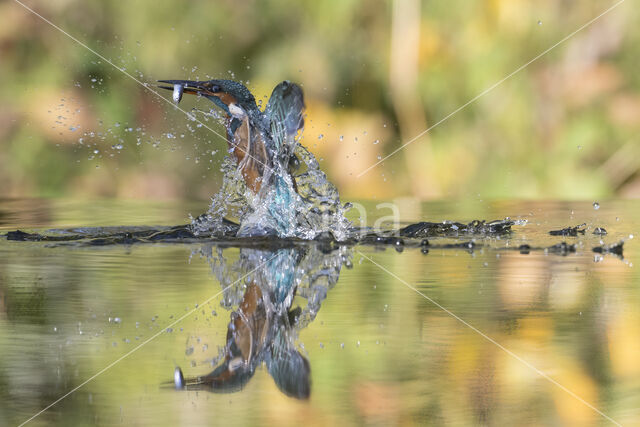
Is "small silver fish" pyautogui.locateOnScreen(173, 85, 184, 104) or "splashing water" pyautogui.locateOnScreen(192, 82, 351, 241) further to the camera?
"splashing water" pyautogui.locateOnScreen(192, 82, 351, 241)

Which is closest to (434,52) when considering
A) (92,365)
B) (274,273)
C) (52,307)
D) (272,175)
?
(272,175)

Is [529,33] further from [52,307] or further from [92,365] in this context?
[92,365]

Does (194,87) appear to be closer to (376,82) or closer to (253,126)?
(253,126)

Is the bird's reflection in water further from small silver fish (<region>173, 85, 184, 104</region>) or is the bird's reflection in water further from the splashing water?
small silver fish (<region>173, 85, 184, 104</region>)

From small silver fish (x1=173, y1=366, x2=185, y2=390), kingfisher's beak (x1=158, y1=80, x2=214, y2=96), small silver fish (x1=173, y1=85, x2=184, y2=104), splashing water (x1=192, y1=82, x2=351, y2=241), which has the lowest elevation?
small silver fish (x1=173, y1=366, x2=185, y2=390)

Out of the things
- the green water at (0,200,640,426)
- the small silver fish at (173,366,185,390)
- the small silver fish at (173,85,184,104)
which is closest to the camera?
the green water at (0,200,640,426)

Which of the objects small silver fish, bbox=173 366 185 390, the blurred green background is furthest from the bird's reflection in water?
the blurred green background

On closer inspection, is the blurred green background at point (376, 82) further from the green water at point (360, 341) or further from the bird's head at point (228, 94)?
the green water at point (360, 341)
